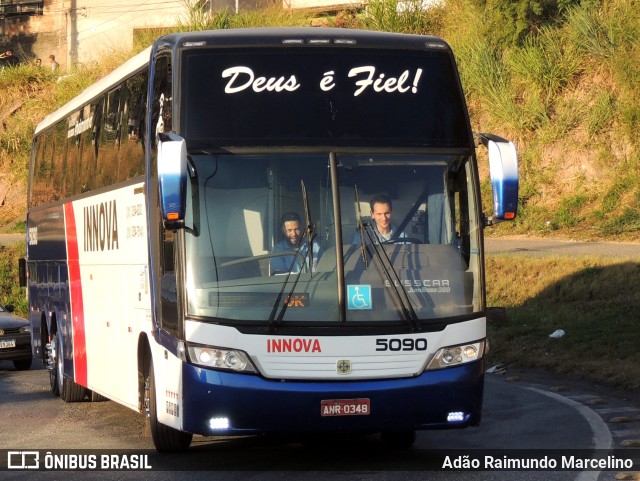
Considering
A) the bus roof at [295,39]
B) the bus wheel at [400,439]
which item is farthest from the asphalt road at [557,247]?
the bus roof at [295,39]

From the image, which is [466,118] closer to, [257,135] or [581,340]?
[257,135]

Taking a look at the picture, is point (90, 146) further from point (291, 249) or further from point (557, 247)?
point (557, 247)

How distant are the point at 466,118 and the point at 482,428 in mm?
3649

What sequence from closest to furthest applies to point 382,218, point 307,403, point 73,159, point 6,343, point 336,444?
1. point 307,403
2. point 382,218
3. point 336,444
4. point 73,159
5. point 6,343

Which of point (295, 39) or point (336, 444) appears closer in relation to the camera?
point (295, 39)

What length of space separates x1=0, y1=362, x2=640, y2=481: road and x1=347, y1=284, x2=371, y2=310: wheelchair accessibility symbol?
1.36m

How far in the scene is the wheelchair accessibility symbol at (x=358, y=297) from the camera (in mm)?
10477

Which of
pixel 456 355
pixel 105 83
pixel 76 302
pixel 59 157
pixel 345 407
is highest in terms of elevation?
pixel 105 83

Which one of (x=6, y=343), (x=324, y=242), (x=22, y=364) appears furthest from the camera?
(x=22, y=364)

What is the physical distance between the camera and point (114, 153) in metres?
14.1

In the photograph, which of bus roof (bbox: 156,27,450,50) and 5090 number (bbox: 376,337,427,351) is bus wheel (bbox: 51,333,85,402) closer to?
bus roof (bbox: 156,27,450,50)

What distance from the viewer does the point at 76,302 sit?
16.6 metres

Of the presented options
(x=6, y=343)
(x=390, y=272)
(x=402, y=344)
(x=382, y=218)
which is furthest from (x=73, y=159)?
(x=6, y=343)

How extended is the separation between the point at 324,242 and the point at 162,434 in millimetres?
2518
